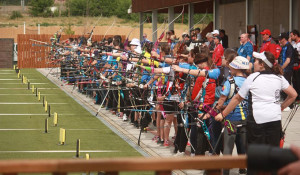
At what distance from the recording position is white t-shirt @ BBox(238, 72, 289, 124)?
25.6 ft

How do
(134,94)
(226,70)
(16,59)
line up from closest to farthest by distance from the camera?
1. (226,70)
2. (134,94)
3. (16,59)

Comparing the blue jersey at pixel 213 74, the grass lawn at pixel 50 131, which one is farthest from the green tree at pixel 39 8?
the blue jersey at pixel 213 74

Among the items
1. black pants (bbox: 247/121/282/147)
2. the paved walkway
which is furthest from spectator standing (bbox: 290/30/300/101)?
black pants (bbox: 247/121/282/147)

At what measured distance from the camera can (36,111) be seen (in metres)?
20.4

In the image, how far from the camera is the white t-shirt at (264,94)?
307 inches

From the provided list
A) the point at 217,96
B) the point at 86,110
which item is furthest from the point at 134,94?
the point at 86,110

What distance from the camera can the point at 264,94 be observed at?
25.6 ft

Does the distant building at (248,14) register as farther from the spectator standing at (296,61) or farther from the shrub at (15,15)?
the shrub at (15,15)

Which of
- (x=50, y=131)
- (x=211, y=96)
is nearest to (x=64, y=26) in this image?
(x=50, y=131)

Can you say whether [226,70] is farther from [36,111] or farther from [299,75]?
[36,111]

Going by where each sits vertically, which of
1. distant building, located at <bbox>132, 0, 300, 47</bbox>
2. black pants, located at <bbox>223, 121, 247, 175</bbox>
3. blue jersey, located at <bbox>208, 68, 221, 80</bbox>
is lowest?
black pants, located at <bbox>223, 121, 247, 175</bbox>

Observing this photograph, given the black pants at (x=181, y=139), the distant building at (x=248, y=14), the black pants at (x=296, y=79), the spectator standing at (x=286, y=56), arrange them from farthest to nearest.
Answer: the distant building at (x=248, y=14) → the black pants at (x=296, y=79) → the spectator standing at (x=286, y=56) → the black pants at (x=181, y=139)

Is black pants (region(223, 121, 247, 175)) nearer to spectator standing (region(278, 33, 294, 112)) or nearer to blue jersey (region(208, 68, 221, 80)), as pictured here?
blue jersey (region(208, 68, 221, 80))

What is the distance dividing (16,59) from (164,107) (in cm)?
4432
